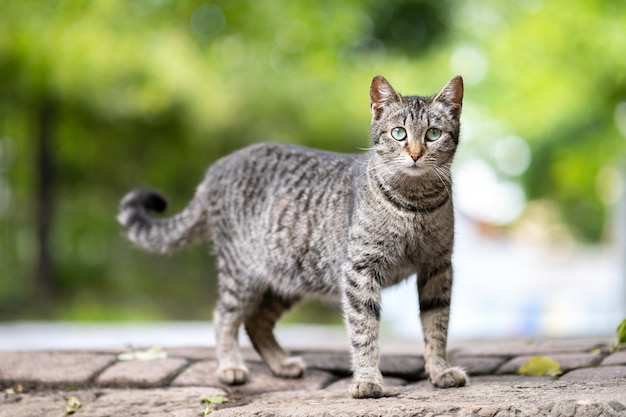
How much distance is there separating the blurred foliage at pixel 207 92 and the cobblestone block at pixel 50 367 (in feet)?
19.2

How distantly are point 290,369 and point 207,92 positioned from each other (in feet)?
23.3

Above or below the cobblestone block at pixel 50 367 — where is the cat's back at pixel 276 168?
above

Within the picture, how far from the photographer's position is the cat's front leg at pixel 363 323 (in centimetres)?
312

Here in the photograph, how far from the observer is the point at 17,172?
12273 millimetres

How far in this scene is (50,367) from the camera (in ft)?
12.6

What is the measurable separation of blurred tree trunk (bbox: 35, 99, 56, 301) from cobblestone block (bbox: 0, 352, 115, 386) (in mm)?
7294

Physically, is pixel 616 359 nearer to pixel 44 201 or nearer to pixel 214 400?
pixel 214 400

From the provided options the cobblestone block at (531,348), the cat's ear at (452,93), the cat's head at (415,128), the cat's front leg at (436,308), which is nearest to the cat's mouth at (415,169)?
the cat's head at (415,128)

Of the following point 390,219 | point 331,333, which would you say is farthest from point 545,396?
point 331,333

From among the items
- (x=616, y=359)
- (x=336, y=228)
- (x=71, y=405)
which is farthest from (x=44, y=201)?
(x=616, y=359)

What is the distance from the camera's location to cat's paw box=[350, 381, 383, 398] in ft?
9.98

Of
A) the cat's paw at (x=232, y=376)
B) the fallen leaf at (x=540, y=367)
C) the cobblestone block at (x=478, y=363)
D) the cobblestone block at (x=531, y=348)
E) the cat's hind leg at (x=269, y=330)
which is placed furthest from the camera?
the cobblestone block at (x=531, y=348)

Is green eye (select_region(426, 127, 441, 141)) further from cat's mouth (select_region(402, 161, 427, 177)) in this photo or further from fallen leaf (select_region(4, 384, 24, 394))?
fallen leaf (select_region(4, 384, 24, 394))

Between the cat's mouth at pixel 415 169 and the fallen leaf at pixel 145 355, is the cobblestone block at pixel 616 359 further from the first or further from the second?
the fallen leaf at pixel 145 355
